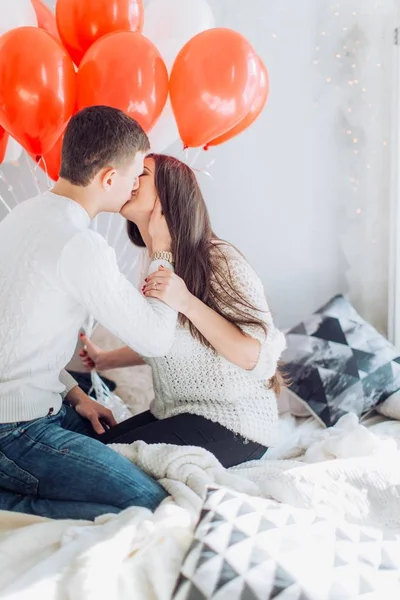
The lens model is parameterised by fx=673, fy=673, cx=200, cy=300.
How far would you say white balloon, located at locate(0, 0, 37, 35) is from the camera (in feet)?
5.49

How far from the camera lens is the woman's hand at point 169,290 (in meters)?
1.51

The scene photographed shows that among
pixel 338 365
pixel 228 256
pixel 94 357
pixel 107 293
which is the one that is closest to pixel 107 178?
pixel 107 293

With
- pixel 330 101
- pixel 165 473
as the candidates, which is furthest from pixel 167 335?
pixel 330 101

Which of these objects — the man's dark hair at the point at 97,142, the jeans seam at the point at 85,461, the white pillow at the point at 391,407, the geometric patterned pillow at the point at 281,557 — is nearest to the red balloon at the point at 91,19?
the man's dark hair at the point at 97,142

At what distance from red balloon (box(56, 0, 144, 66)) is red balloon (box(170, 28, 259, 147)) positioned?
180mm

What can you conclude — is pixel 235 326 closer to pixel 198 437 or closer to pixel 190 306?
pixel 190 306

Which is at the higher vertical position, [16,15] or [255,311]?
[16,15]

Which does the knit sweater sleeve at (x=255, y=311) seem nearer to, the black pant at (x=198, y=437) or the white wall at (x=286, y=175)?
the black pant at (x=198, y=437)

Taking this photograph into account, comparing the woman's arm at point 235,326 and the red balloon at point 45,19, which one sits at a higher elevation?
the red balloon at point 45,19

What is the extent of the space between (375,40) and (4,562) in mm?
2202

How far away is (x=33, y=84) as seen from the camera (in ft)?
5.10

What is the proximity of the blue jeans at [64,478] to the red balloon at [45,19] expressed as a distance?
112 centimetres

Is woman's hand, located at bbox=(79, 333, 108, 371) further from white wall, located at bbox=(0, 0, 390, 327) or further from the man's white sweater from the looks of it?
white wall, located at bbox=(0, 0, 390, 327)

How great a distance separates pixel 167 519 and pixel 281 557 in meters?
0.26
